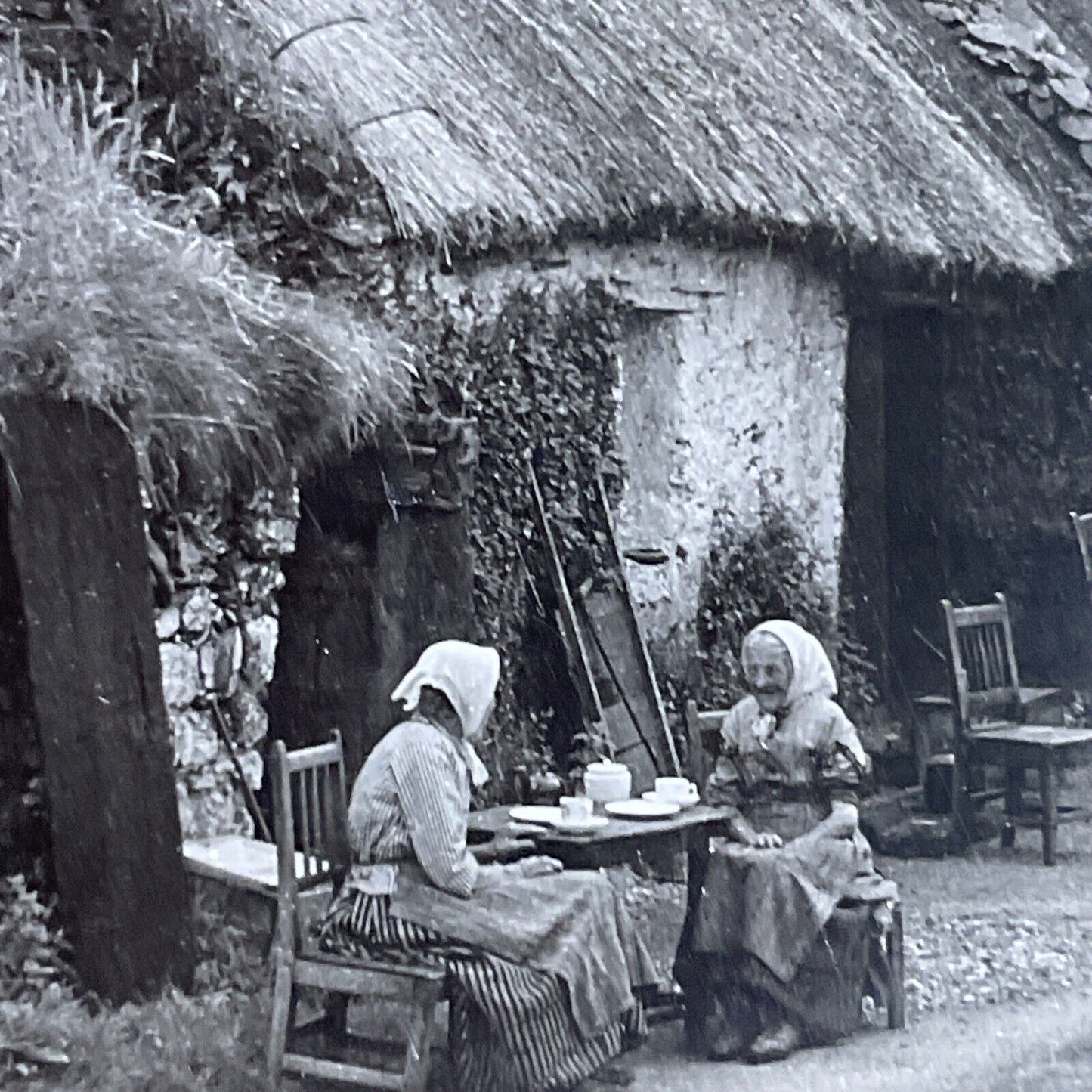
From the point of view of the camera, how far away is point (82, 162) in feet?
19.2

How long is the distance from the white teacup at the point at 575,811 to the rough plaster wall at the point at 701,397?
2983 millimetres

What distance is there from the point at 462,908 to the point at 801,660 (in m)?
1.32

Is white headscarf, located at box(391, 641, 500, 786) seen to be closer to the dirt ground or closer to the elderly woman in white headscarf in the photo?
the elderly woman in white headscarf

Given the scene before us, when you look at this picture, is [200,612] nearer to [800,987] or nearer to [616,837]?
[616,837]

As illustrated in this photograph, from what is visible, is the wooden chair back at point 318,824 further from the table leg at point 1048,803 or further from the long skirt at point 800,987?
the table leg at point 1048,803

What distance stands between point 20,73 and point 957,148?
5.61 meters

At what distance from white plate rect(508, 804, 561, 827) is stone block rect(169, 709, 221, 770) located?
104cm

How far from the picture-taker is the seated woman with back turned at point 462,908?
4820 mm

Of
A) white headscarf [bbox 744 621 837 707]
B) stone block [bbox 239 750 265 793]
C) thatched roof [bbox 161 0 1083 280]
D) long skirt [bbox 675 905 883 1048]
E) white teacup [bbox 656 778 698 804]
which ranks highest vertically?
thatched roof [bbox 161 0 1083 280]

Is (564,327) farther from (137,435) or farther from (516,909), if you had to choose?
(516,909)

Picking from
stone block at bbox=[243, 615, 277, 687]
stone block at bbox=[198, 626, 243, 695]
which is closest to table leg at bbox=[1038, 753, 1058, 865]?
stone block at bbox=[243, 615, 277, 687]

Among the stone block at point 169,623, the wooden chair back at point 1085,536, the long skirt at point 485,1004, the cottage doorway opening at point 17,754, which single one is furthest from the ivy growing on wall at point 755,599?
the cottage doorway opening at point 17,754

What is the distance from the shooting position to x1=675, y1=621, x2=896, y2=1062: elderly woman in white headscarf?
17.9ft

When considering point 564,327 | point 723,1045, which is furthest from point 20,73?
point 723,1045
